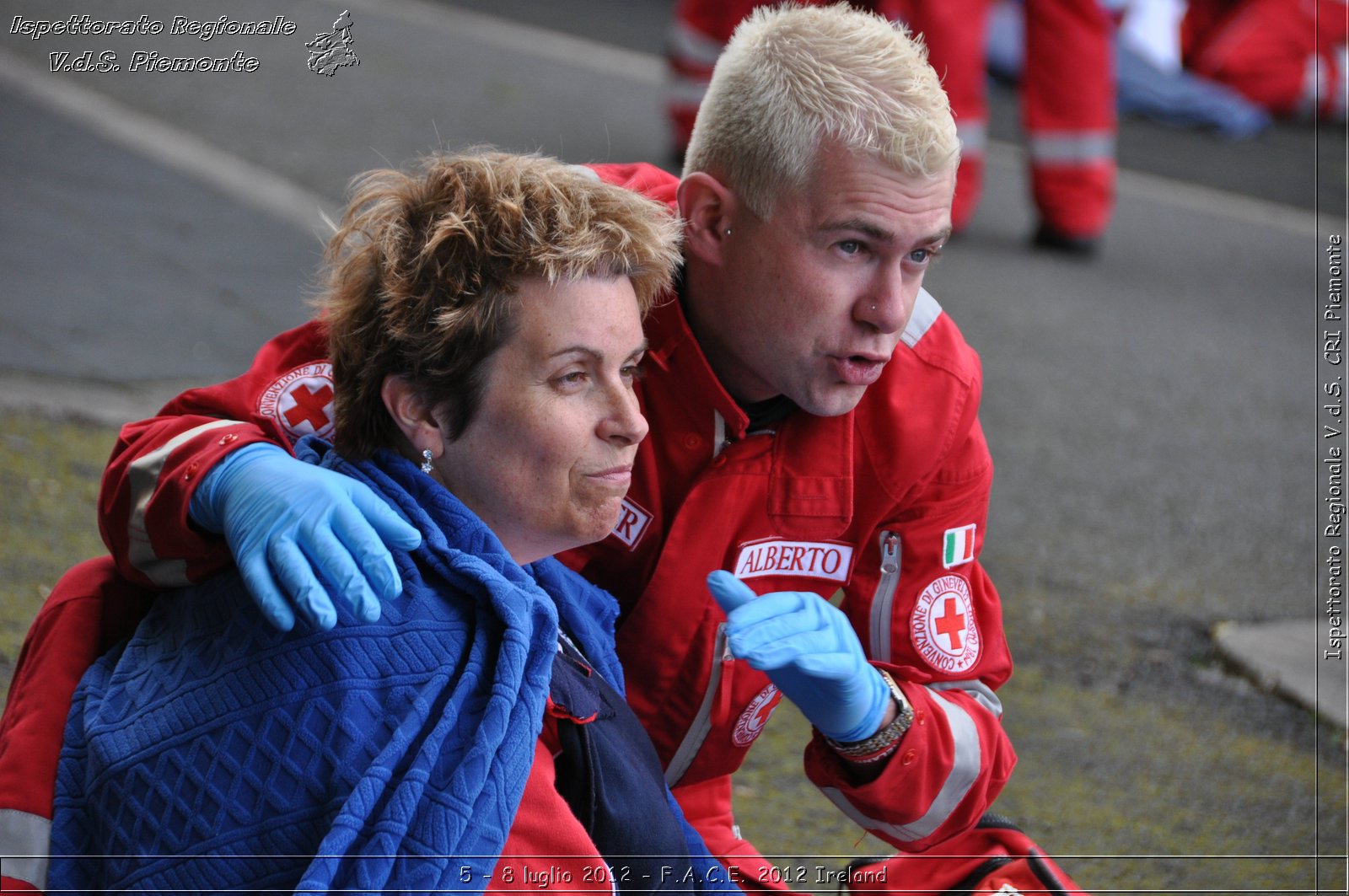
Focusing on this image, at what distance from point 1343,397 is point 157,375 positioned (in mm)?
4286

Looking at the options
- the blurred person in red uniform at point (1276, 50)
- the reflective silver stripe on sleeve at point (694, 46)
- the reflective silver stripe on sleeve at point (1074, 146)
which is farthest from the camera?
the blurred person in red uniform at point (1276, 50)

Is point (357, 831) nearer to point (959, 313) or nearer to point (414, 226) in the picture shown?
point (414, 226)

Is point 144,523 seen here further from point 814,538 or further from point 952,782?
point 952,782

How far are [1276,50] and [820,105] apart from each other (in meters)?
9.11

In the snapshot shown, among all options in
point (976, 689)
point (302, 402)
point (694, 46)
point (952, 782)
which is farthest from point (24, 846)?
point (694, 46)

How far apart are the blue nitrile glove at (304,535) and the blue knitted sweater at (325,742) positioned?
41 millimetres

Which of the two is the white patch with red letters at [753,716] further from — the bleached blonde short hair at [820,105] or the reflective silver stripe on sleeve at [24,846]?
the reflective silver stripe on sleeve at [24,846]

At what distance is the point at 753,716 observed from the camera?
2207 millimetres

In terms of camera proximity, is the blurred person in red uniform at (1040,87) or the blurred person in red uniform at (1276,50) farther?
the blurred person in red uniform at (1276,50)

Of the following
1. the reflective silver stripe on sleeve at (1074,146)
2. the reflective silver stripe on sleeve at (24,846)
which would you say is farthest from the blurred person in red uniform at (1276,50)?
the reflective silver stripe on sleeve at (24,846)

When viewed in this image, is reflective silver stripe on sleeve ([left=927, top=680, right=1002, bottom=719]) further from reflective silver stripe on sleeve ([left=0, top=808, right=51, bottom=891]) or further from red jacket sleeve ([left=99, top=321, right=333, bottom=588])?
reflective silver stripe on sleeve ([left=0, top=808, right=51, bottom=891])

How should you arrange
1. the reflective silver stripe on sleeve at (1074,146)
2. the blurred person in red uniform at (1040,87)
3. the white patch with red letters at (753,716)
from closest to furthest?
the white patch with red letters at (753,716) → the blurred person in red uniform at (1040,87) → the reflective silver stripe on sleeve at (1074,146)

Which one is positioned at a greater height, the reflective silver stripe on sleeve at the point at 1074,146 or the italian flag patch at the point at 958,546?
the reflective silver stripe on sleeve at the point at 1074,146

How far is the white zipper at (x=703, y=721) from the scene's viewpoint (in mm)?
2115
